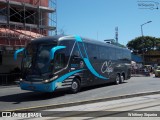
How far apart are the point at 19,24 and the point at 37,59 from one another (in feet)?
49.4

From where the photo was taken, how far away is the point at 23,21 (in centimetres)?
3297

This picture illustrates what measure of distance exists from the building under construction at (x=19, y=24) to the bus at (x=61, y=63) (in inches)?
330

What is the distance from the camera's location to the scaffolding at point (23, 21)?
27.5m

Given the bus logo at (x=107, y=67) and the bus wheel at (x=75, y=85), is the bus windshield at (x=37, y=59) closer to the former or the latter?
the bus wheel at (x=75, y=85)

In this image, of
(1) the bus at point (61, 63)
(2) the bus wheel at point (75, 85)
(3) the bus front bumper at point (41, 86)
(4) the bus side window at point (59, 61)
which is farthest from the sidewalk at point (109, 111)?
(2) the bus wheel at point (75, 85)

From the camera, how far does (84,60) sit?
1977cm

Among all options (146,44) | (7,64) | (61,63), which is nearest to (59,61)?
(61,63)

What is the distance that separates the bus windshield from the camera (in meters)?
16.5

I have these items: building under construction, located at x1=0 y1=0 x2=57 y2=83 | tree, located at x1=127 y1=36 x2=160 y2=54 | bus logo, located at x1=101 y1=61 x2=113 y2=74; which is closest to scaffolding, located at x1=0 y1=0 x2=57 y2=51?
building under construction, located at x1=0 y1=0 x2=57 y2=83

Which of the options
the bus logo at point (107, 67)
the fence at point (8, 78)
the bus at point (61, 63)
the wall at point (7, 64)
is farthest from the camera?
the wall at point (7, 64)

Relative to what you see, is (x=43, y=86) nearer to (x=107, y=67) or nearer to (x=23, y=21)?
(x=107, y=67)

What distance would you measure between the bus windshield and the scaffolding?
9193 mm

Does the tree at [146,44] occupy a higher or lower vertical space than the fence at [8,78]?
higher

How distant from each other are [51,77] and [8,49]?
11.2m
